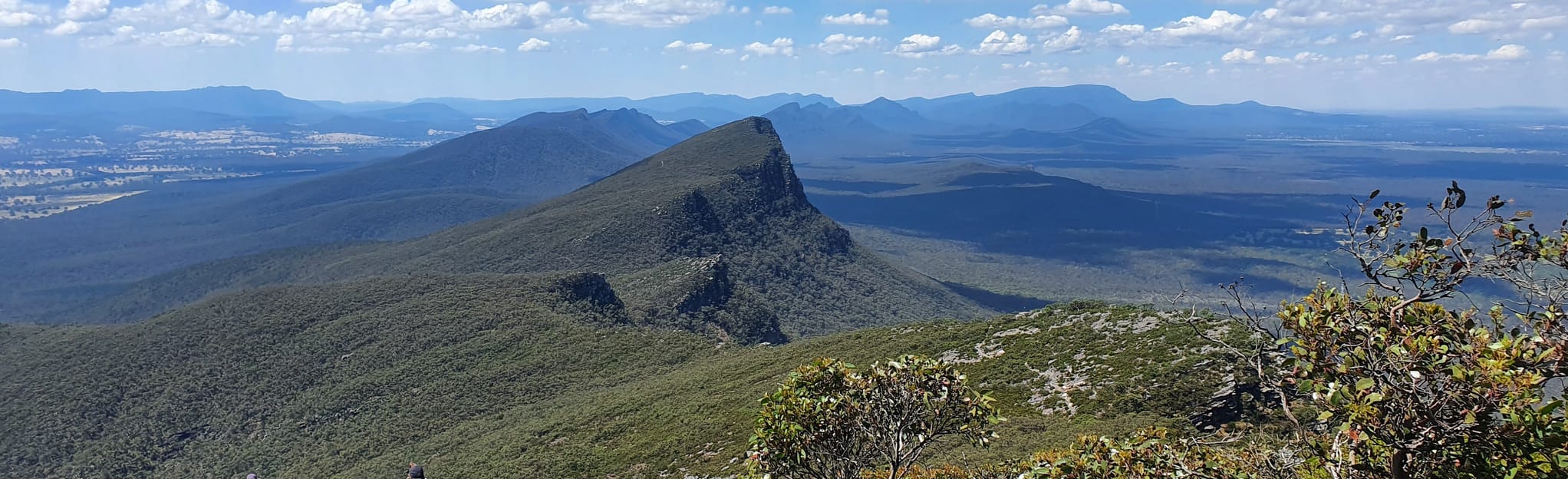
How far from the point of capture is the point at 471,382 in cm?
5700

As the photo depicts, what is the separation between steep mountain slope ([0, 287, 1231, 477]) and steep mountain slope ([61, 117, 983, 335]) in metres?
17.4

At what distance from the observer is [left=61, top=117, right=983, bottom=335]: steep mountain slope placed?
96500 millimetres

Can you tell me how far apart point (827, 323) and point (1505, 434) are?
301 feet

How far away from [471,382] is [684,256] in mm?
45964

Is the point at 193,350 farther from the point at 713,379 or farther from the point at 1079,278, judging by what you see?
the point at 1079,278

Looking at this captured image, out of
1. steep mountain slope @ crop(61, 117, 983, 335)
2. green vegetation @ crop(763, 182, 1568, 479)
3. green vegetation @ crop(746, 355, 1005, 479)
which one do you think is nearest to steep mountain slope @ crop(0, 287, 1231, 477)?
green vegetation @ crop(746, 355, 1005, 479)

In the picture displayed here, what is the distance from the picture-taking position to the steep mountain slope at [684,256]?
317 ft

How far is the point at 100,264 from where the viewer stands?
160500mm

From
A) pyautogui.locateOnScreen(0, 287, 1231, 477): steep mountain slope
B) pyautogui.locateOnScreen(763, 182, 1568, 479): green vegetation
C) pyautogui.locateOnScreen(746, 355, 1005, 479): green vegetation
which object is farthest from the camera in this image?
pyautogui.locateOnScreen(0, 287, 1231, 477): steep mountain slope

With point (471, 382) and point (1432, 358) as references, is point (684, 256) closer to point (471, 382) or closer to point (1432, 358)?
point (471, 382)

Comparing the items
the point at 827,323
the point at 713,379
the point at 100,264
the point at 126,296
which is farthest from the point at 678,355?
the point at 100,264

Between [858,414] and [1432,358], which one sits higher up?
[1432,358]

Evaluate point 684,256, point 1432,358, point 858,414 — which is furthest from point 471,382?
point 1432,358

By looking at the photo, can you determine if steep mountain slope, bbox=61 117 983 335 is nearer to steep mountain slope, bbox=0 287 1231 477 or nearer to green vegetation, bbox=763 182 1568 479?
steep mountain slope, bbox=0 287 1231 477
